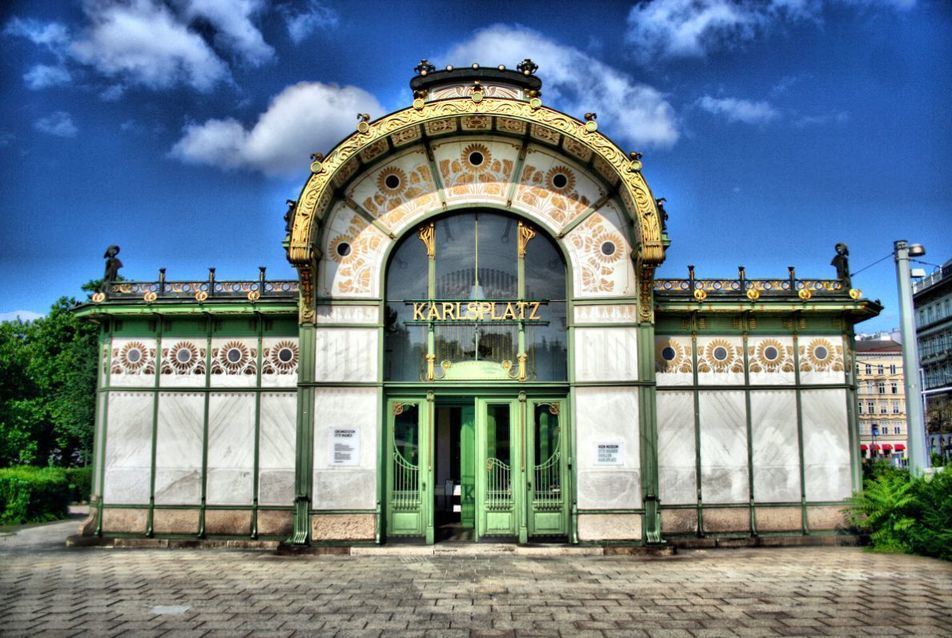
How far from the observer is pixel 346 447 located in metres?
14.2

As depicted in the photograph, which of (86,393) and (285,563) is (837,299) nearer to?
(285,563)

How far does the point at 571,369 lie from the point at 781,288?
4.82m

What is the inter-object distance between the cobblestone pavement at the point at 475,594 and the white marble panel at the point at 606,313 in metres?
4.36

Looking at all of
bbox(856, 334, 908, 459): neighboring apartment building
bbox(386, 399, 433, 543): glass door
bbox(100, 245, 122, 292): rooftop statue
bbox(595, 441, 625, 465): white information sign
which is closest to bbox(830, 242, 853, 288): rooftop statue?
bbox(595, 441, 625, 465): white information sign

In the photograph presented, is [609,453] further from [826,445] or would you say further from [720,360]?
[826,445]

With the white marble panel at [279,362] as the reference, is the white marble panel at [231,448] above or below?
below

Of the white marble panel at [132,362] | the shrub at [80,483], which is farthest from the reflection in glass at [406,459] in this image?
the shrub at [80,483]

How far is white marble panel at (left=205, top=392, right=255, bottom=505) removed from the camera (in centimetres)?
1501

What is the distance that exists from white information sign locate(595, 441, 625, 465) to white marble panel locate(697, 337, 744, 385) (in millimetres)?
2399

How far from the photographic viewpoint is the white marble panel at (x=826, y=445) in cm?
1504

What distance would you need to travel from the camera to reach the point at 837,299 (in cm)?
1541

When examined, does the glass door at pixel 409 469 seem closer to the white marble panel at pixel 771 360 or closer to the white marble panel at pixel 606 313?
the white marble panel at pixel 606 313

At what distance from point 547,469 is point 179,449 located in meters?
7.33

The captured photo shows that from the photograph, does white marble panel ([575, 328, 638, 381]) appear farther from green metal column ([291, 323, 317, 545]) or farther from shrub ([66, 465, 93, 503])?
shrub ([66, 465, 93, 503])
